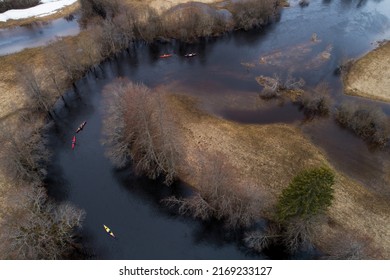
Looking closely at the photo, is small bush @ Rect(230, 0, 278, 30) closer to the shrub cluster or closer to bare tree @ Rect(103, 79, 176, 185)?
the shrub cluster

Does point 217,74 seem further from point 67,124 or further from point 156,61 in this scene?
point 67,124

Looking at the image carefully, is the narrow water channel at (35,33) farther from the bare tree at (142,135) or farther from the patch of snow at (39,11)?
the bare tree at (142,135)

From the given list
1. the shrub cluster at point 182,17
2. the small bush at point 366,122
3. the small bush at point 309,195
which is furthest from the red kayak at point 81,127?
the small bush at point 366,122

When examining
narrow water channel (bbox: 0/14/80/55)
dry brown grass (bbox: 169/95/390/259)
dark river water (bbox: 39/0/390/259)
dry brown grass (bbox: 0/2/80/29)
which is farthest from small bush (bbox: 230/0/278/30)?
dry brown grass (bbox: 0/2/80/29)

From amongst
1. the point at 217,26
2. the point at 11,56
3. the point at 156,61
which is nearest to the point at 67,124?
the point at 156,61

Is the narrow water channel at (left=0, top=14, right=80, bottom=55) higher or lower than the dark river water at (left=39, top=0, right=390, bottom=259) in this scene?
higher

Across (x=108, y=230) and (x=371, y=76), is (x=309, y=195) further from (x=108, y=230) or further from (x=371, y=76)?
(x=371, y=76)
